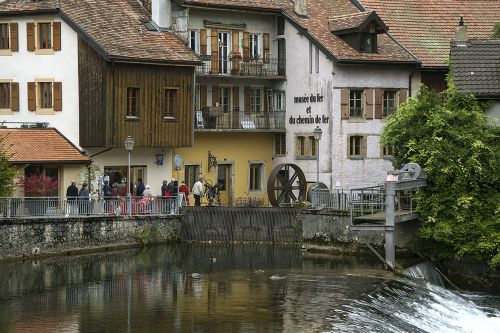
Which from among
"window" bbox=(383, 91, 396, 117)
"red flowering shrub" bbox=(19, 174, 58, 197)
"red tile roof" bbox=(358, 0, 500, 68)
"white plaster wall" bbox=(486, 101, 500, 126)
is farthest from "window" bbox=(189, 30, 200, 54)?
"white plaster wall" bbox=(486, 101, 500, 126)

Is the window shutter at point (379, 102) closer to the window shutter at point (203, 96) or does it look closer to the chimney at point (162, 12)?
the window shutter at point (203, 96)

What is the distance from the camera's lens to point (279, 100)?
194 feet

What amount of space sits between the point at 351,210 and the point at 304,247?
4.39 metres

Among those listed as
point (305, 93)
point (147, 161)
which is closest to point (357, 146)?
point (305, 93)

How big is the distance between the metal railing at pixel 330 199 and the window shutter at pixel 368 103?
8.47 meters

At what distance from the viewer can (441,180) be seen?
143 ft

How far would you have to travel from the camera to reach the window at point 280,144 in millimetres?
59344

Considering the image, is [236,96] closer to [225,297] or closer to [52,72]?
[52,72]

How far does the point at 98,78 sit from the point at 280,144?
40.4 feet

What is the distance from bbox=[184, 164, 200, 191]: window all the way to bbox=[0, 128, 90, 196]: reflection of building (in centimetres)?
725

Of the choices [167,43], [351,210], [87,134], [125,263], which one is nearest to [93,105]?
[87,134]

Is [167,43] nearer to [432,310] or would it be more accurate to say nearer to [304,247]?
[304,247]

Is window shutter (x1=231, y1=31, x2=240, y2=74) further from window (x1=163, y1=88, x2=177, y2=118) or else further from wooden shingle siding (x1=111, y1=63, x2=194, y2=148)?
window (x1=163, y1=88, x2=177, y2=118)

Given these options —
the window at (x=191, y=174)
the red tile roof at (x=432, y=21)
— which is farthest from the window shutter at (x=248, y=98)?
the red tile roof at (x=432, y=21)
